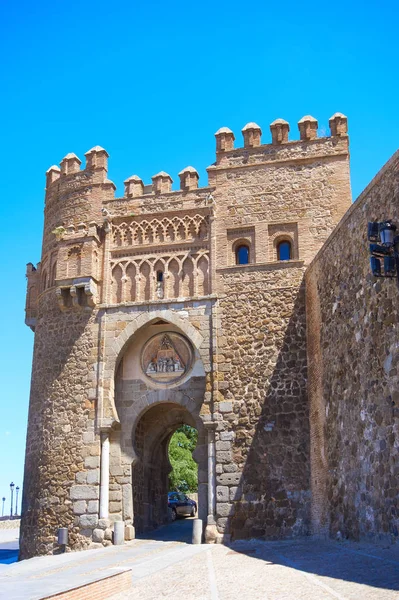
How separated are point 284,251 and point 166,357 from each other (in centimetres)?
363

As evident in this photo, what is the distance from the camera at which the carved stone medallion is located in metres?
15.2

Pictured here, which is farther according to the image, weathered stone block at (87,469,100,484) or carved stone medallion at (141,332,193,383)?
carved stone medallion at (141,332,193,383)

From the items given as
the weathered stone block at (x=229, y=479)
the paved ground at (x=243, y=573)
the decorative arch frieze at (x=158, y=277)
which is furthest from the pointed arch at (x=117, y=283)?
the paved ground at (x=243, y=573)

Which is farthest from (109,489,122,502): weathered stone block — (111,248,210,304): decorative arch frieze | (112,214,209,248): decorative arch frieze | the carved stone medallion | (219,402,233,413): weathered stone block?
(112,214,209,248): decorative arch frieze

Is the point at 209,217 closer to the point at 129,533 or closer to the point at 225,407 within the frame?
the point at 225,407

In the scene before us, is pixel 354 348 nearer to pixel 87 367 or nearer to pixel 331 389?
pixel 331 389

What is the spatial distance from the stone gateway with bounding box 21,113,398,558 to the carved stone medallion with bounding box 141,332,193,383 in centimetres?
3

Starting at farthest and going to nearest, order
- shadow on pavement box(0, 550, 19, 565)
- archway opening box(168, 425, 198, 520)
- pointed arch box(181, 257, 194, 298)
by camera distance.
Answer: archway opening box(168, 425, 198, 520)
shadow on pavement box(0, 550, 19, 565)
pointed arch box(181, 257, 194, 298)

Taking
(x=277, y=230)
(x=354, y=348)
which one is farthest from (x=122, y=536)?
(x=277, y=230)

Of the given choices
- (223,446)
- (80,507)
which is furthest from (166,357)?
(80,507)

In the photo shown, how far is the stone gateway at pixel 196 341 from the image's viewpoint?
44.4 feet

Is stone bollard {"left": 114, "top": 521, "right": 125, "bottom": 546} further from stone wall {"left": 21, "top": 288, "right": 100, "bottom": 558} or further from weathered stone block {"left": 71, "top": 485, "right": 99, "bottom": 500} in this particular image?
weathered stone block {"left": 71, "top": 485, "right": 99, "bottom": 500}

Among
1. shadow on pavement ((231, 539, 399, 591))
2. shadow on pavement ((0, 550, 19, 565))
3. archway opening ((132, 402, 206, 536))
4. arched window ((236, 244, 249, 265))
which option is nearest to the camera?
shadow on pavement ((231, 539, 399, 591))

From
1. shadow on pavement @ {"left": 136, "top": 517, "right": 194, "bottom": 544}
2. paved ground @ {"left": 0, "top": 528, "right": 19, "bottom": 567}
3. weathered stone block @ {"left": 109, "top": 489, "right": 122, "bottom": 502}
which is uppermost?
weathered stone block @ {"left": 109, "top": 489, "right": 122, "bottom": 502}
